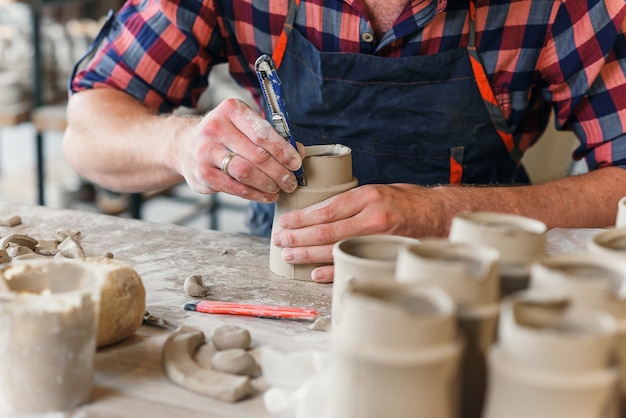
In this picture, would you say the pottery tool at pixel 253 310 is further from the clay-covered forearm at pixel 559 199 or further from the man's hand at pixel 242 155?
the clay-covered forearm at pixel 559 199

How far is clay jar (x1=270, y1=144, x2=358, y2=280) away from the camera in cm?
131

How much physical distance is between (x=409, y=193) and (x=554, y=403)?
782 millimetres

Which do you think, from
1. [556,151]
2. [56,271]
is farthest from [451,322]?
[556,151]

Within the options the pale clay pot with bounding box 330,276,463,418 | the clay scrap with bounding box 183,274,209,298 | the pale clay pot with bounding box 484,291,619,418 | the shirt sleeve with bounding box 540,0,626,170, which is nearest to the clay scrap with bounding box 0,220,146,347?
the clay scrap with bounding box 183,274,209,298

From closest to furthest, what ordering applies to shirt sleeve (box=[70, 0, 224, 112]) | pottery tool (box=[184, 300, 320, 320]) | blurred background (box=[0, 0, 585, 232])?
pottery tool (box=[184, 300, 320, 320]) → shirt sleeve (box=[70, 0, 224, 112]) → blurred background (box=[0, 0, 585, 232])

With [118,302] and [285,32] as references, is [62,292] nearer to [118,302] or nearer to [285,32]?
[118,302]

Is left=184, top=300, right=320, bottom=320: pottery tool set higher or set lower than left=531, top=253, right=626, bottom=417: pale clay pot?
lower

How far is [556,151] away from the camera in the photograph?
275 centimetres

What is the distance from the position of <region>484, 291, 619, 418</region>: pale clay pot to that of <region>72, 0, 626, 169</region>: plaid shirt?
1.07 metres

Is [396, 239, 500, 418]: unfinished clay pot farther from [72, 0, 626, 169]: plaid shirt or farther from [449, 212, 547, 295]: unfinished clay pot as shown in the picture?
[72, 0, 626, 169]: plaid shirt

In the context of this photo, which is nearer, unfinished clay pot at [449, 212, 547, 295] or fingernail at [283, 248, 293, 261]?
unfinished clay pot at [449, 212, 547, 295]

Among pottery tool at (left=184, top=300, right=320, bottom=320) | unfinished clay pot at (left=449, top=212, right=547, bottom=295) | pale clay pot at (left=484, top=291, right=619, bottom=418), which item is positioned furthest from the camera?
pottery tool at (left=184, top=300, right=320, bottom=320)

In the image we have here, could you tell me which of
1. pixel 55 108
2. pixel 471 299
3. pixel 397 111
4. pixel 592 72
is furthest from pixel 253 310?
pixel 55 108

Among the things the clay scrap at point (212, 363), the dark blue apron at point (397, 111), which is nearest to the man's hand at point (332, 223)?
the clay scrap at point (212, 363)
